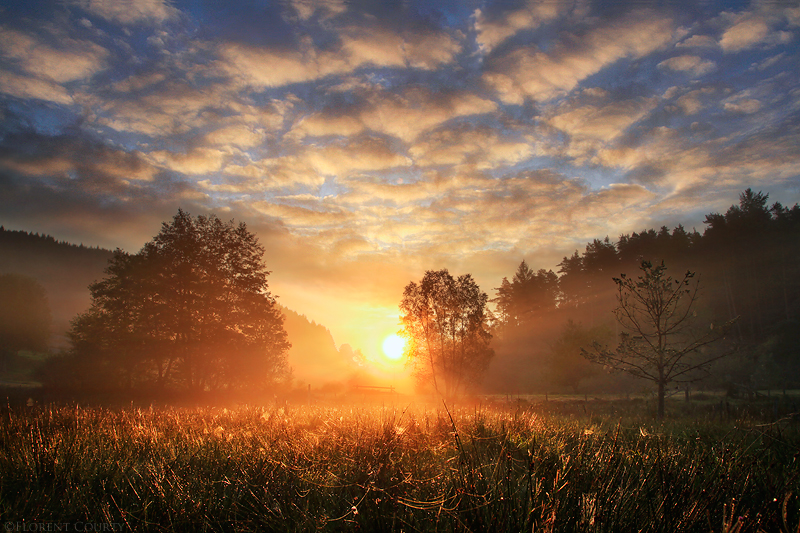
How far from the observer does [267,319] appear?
31062 mm

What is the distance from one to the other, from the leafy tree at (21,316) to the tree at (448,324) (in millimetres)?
70564

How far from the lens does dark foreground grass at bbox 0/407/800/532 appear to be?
8.20 feet

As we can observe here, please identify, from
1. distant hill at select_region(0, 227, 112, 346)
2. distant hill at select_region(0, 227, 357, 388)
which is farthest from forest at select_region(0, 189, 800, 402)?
distant hill at select_region(0, 227, 112, 346)

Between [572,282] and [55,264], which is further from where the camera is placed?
[55,264]

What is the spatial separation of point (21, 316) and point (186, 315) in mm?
60963

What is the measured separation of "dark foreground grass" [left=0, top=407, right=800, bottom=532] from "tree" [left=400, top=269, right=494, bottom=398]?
26553 mm

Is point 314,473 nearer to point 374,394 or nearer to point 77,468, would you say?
point 77,468

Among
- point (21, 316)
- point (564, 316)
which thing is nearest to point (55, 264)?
point (21, 316)

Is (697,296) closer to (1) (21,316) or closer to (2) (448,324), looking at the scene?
(2) (448,324)

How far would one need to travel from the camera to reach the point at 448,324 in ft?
108

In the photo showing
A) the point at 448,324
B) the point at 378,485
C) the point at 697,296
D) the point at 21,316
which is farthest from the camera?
the point at 21,316

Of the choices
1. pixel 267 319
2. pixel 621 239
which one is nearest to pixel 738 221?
pixel 621 239

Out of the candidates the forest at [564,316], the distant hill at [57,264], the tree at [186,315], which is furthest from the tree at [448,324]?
the distant hill at [57,264]

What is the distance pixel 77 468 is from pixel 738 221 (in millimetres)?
68325
